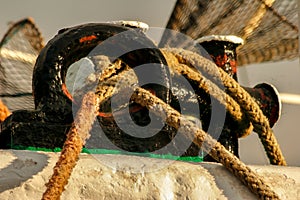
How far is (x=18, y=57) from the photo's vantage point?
421cm

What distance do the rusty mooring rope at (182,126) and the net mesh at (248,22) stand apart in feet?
4.12

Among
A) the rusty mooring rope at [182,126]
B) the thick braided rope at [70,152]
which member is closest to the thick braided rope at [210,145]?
the rusty mooring rope at [182,126]

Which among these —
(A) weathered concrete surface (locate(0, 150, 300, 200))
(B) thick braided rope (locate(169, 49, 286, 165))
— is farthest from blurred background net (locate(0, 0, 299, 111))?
(A) weathered concrete surface (locate(0, 150, 300, 200))

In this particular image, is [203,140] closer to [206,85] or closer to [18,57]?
[206,85]

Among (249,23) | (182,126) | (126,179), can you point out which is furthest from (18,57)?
(126,179)

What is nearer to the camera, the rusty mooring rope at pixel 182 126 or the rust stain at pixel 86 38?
the rusty mooring rope at pixel 182 126

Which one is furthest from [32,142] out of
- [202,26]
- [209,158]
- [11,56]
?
[11,56]

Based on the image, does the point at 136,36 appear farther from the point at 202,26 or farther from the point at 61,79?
the point at 202,26

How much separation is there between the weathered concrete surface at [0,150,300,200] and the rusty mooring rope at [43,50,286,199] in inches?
1.4

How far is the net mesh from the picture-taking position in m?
3.06

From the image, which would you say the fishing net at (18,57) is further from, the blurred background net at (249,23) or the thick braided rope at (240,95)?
the thick braided rope at (240,95)

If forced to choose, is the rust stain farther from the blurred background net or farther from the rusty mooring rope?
the blurred background net

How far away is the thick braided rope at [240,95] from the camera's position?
68.2 inches

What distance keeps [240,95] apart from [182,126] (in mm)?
318
